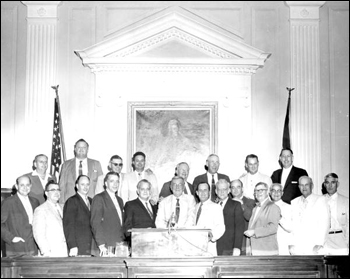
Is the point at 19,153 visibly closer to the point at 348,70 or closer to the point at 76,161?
the point at 76,161

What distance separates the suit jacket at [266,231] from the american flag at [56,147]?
150 inches

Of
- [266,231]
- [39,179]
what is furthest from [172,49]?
[266,231]

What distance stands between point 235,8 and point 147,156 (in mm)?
2946

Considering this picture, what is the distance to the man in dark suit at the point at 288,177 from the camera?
834 cm

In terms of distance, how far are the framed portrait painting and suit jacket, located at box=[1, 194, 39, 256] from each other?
3.33 metres

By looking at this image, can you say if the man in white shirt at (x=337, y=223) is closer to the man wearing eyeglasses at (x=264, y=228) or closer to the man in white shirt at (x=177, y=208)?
the man wearing eyeglasses at (x=264, y=228)

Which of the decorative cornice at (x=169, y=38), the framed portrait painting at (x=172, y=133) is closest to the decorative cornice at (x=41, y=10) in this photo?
the decorative cornice at (x=169, y=38)

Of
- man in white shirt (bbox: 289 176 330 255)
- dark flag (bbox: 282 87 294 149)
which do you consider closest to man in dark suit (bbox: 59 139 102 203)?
man in white shirt (bbox: 289 176 330 255)

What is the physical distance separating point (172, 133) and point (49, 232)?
3802 millimetres

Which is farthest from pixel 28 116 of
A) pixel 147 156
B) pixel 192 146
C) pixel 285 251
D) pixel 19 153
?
pixel 285 251

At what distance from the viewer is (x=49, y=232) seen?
6.92 meters

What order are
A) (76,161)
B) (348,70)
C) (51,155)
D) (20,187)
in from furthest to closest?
(348,70) → (51,155) → (76,161) → (20,187)

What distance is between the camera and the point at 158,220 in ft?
23.5

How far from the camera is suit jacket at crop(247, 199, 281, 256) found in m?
6.93
